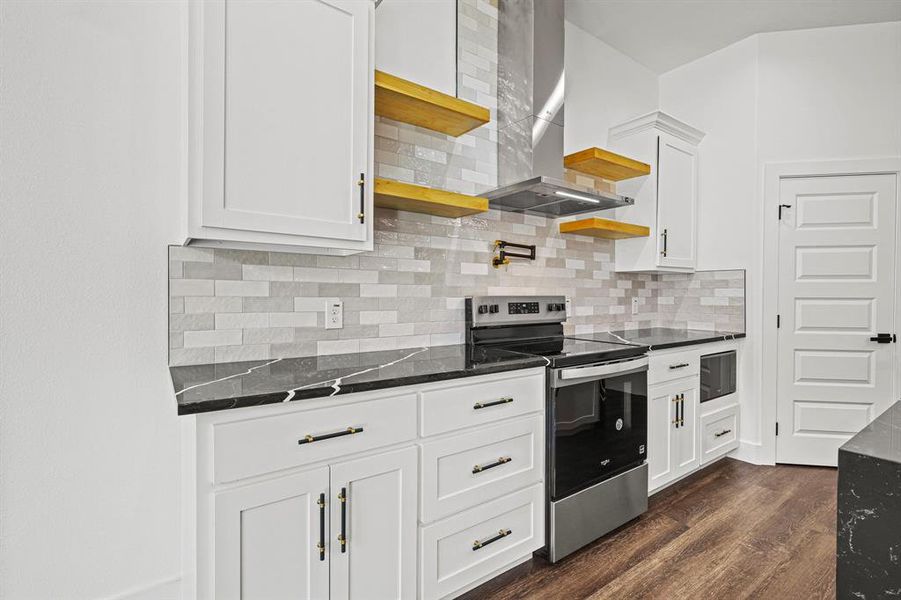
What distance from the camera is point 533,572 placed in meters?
2.07

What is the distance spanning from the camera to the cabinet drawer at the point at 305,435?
1316mm

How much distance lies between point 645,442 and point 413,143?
2002mm

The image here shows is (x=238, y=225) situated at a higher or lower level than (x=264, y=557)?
higher

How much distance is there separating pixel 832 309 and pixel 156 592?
14.0ft

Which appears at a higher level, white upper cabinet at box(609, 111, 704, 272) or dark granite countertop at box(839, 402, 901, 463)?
white upper cabinet at box(609, 111, 704, 272)

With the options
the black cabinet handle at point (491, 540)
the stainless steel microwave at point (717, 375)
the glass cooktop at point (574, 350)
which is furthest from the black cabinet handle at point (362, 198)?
the stainless steel microwave at point (717, 375)

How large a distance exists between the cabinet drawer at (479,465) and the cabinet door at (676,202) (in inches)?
78.3

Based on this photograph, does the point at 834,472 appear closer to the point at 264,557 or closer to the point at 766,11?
the point at 766,11

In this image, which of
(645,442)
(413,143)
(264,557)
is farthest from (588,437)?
(413,143)

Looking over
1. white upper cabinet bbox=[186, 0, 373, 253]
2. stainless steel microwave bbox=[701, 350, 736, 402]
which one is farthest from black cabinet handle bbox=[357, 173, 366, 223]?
stainless steel microwave bbox=[701, 350, 736, 402]

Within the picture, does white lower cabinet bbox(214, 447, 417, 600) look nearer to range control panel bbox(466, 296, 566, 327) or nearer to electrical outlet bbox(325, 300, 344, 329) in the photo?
electrical outlet bbox(325, 300, 344, 329)

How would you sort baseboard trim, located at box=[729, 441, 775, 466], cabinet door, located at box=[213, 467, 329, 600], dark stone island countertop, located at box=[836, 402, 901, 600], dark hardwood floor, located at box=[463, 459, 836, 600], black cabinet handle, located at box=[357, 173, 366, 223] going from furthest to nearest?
1. baseboard trim, located at box=[729, 441, 775, 466]
2. dark hardwood floor, located at box=[463, 459, 836, 600]
3. black cabinet handle, located at box=[357, 173, 366, 223]
4. cabinet door, located at box=[213, 467, 329, 600]
5. dark stone island countertop, located at box=[836, 402, 901, 600]

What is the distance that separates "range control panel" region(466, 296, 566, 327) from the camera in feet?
8.29

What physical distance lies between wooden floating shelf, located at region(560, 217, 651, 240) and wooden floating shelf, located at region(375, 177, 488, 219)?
964 mm
